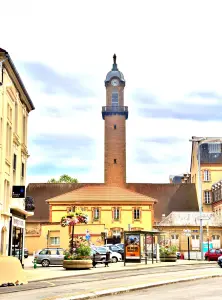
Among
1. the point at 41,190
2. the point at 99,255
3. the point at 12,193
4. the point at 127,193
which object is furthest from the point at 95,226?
the point at 12,193

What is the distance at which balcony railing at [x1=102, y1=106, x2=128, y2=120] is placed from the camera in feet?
276

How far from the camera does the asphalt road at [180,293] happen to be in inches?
634

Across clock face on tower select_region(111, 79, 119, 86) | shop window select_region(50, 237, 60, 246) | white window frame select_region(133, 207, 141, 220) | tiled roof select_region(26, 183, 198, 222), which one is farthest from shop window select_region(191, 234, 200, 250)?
clock face on tower select_region(111, 79, 119, 86)

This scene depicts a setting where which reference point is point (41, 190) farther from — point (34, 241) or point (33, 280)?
point (33, 280)

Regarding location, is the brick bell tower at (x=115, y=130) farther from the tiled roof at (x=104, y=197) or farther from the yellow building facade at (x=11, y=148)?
the yellow building facade at (x=11, y=148)

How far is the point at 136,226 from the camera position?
6869 cm

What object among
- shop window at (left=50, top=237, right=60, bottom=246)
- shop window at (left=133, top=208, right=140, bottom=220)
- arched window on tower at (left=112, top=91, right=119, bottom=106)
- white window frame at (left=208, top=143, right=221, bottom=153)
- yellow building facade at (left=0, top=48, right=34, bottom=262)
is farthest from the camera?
arched window on tower at (left=112, top=91, right=119, bottom=106)

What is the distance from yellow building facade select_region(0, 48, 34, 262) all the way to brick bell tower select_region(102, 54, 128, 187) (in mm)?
45652

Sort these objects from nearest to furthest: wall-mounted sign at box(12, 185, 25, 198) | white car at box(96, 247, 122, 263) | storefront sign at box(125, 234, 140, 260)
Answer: wall-mounted sign at box(12, 185, 25, 198) < storefront sign at box(125, 234, 140, 260) < white car at box(96, 247, 122, 263)

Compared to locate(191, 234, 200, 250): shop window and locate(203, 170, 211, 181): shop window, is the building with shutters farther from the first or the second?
locate(191, 234, 200, 250): shop window

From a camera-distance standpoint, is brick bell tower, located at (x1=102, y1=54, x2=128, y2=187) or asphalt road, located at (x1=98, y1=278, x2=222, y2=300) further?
brick bell tower, located at (x1=102, y1=54, x2=128, y2=187)

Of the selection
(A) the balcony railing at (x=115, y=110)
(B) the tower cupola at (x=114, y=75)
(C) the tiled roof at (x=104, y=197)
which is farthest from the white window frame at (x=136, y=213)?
(B) the tower cupola at (x=114, y=75)

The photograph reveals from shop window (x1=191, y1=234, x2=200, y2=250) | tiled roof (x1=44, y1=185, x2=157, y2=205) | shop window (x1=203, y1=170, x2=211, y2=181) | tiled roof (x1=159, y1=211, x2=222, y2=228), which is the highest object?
shop window (x1=203, y1=170, x2=211, y2=181)

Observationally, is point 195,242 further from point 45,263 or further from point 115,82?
point 45,263
